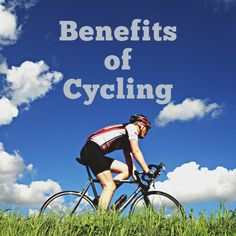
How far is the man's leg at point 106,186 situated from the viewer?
9375 millimetres

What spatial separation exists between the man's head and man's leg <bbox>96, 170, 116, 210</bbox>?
2.80ft

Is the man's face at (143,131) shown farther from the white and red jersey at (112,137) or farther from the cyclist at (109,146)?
the white and red jersey at (112,137)

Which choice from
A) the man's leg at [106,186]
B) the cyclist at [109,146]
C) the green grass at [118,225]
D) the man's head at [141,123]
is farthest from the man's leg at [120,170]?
the green grass at [118,225]

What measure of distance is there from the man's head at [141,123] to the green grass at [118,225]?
1.94m

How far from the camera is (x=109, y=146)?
9.45 m

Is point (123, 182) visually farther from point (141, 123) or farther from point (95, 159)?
point (141, 123)

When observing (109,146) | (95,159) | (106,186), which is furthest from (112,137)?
(106,186)

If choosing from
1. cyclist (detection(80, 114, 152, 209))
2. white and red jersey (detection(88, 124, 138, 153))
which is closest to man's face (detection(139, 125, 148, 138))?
cyclist (detection(80, 114, 152, 209))

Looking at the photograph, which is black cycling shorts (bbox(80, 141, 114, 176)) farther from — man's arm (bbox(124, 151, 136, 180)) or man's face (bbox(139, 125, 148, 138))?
man's face (bbox(139, 125, 148, 138))

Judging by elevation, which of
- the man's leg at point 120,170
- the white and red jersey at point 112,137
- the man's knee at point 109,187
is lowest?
the man's knee at point 109,187

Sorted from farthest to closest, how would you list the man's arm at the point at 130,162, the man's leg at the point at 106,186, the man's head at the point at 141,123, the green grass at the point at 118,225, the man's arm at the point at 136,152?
the man's arm at the point at 130,162
the man's head at the point at 141,123
the man's leg at the point at 106,186
the man's arm at the point at 136,152
the green grass at the point at 118,225

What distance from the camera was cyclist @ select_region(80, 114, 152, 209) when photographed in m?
9.32

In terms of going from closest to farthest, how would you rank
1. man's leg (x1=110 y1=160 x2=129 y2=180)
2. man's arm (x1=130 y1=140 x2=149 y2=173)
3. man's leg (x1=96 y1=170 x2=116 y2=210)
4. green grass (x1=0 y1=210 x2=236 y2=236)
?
green grass (x1=0 y1=210 x2=236 y2=236), man's arm (x1=130 y1=140 x2=149 y2=173), man's leg (x1=96 y1=170 x2=116 y2=210), man's leg (x1=110 y1=160 x2=129 y2=180)

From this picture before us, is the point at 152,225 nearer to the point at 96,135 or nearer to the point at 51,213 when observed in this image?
the point at 51,213
